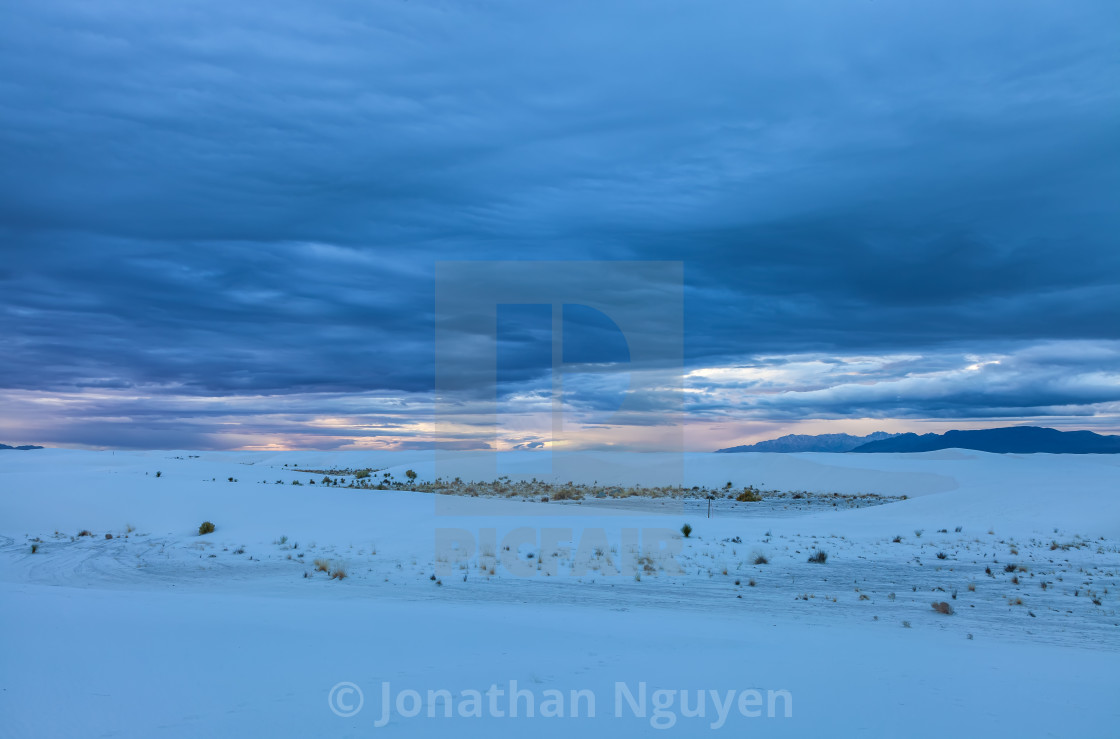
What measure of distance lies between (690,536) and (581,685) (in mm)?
13121

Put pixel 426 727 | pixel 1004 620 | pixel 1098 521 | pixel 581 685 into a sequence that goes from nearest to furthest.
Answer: pixel 426 727
pixel 581 685
pixel 1004 620
pixel 1098 521

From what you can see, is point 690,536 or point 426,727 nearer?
point 426,727

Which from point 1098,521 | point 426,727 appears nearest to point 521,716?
point 426,727

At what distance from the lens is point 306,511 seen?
21.7 m

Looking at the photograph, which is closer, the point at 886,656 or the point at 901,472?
the point at 886,656

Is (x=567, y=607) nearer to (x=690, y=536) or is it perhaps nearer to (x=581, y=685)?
(x=581, y=685)

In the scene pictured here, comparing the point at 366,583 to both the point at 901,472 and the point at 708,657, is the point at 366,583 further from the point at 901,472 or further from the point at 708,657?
the point at 901,472

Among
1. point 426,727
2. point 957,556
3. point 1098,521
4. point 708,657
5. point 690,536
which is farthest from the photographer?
point 1098,521

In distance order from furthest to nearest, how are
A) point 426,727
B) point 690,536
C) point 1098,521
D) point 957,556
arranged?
1. point 1098,521
2. point 690,536
3. point 957,556
4. point 426,727

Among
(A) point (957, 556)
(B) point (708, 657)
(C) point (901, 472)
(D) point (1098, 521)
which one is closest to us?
(B) point (708, 657)

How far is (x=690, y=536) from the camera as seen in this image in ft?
61.4

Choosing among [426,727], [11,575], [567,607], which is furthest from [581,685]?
[11,575]

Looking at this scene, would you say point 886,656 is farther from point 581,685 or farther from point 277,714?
point 277,714

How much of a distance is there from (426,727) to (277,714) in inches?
43.8
